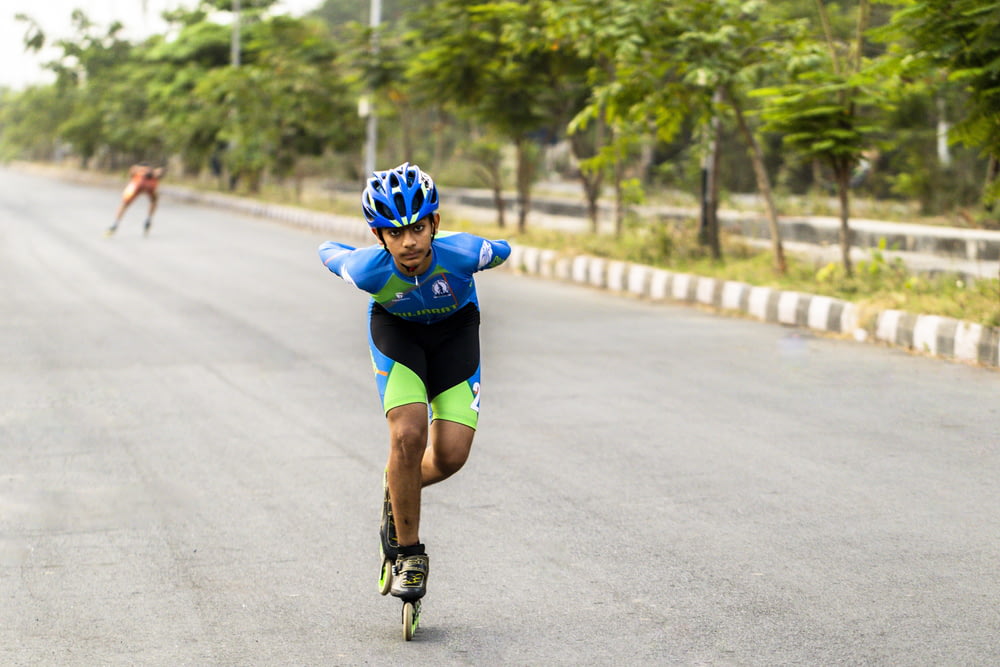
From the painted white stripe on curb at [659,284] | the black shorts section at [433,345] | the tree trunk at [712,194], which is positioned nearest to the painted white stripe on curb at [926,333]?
the painted white stripe on curb at [659,284]

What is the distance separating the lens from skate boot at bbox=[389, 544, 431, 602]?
4547mm

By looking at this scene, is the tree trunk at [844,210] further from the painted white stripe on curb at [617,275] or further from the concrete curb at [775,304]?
the painted white stripe on curb at [617,275]

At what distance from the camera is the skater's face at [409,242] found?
15.3 ft

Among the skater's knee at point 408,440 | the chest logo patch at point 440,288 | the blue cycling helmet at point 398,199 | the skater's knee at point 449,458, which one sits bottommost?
the skater's knee at point 449,458

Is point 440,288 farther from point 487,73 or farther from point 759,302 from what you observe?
point 487,73

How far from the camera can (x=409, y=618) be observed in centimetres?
454

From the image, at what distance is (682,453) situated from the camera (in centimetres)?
749

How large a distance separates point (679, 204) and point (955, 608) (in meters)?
23.6

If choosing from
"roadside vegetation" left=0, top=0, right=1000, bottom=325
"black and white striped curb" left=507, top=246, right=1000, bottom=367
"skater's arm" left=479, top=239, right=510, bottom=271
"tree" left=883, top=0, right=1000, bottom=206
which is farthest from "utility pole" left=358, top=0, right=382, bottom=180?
"skater's arm" left=479, top=239, right=510, bottom=271

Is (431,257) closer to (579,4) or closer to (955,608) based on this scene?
(955,608)

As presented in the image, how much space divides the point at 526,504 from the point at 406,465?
5.89ft

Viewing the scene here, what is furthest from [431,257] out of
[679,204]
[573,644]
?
[679,204]

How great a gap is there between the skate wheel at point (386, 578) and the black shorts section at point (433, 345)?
63 cm

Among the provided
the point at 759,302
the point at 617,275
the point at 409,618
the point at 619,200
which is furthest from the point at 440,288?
the point at 619,200
